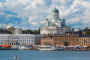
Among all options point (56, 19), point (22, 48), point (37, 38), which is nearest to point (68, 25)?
point (56, 19)

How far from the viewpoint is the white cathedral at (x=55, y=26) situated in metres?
162

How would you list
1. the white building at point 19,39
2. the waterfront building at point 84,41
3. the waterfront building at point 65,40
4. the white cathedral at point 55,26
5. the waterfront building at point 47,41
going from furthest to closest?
the white cathedral at point 55,26 → the white building at point 19,39 → the waterfront building at point 47,41 → the waterfront building at point 65,40 → the waterfront building at point 84,41

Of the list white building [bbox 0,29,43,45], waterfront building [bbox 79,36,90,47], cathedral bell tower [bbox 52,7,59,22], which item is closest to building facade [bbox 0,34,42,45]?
white building [bbox 0,29,43,45]

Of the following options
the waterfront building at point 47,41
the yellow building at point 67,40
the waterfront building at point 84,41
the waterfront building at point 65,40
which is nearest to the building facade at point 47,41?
the waterfront building at point 47,41

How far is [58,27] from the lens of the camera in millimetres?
163500

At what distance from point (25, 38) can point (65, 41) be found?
21486 millimetres

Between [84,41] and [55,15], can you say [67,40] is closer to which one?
[84,41]

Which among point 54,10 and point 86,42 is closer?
point 86,42

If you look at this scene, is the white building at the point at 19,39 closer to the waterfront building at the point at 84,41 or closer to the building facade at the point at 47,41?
the building facade at the point at 47,41

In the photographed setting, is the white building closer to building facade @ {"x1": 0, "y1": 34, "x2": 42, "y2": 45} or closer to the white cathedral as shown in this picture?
building facade @ {"x1": 0, "y1": 34, "x2": 42, "y2": 45}

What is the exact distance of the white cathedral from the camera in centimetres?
16212

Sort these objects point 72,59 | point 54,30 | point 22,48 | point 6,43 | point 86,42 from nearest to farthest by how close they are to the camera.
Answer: point 72,59, point 22,48, point 86,42, point 6,43, point 54,30

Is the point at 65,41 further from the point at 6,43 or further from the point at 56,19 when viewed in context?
the point at 56,19

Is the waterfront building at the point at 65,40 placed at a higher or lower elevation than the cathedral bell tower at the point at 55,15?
lower
